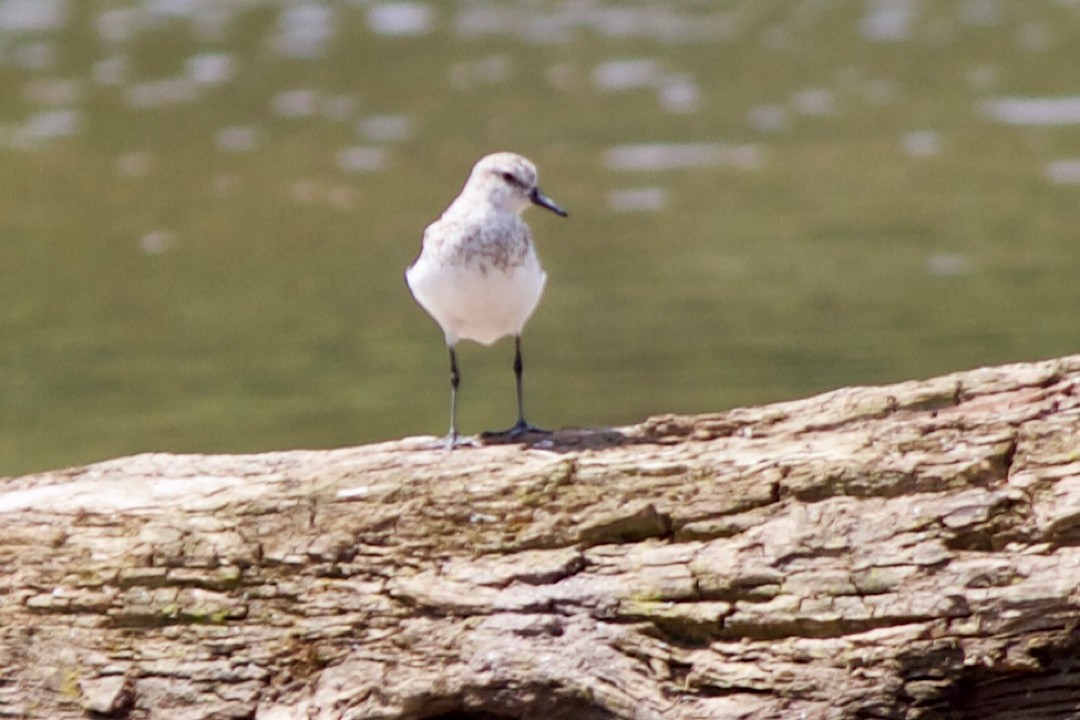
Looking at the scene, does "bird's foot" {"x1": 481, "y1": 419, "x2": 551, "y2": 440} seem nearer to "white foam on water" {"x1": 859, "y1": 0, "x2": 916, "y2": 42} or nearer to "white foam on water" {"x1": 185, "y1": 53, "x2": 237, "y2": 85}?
"white foam on water" {"x1": 185, "y1": 53, "x2": 237, "y2": 85}

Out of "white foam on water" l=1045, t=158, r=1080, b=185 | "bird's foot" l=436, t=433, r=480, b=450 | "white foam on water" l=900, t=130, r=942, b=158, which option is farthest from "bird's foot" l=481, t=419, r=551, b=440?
"white foam on water" l=900, t=130, r=942, b=158

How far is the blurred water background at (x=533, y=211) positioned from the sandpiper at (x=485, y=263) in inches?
288

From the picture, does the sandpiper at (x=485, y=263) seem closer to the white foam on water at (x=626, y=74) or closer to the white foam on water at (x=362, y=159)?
the white foam on water at (x=362, y=159)

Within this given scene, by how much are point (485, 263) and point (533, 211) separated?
49.1ft

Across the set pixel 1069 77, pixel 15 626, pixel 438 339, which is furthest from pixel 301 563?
pixel 1069 77

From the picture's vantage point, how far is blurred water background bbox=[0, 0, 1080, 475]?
1809 centimetres

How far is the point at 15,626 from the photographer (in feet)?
26.8

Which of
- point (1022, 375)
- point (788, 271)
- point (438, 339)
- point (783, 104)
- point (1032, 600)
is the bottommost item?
point (1032, 600)

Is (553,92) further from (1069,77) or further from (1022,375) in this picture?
(1022,375)

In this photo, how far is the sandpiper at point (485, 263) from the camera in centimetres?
877

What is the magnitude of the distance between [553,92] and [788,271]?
8519 mm

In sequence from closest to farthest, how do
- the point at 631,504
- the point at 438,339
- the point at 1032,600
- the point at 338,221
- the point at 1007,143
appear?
the point at 1032,600 → the point at 631,504 → the point at 438,339 → the point at 338,221 → the point at 1007,143

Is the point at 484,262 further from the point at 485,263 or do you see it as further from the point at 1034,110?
the point at 1034,110

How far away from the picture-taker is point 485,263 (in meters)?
8.76
